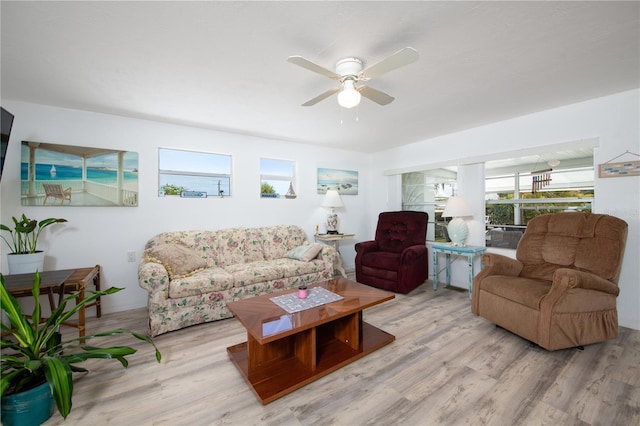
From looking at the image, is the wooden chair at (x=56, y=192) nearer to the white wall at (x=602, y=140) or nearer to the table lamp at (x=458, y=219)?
the white wall at (x=602, y=140)

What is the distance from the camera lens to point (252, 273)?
2.98 meters

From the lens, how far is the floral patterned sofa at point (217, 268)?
2506mm

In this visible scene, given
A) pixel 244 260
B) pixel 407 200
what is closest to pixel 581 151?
pixel 407 200

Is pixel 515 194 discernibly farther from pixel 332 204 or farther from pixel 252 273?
pixel 252 273

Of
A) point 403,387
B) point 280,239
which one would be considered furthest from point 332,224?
point 403,387

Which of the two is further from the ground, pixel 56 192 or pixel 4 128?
pixel 4 128

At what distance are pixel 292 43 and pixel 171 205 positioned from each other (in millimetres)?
2587

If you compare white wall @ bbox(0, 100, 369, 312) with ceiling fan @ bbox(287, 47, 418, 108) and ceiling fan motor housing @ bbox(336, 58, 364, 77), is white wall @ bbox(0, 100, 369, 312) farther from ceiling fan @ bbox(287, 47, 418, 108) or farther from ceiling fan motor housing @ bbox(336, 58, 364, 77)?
ceiling fan motor housing @ bbox(336, 58, 364, 77)

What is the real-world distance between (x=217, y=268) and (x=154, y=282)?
0.80 meters

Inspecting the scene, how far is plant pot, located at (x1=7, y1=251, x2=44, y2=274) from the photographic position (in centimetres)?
241

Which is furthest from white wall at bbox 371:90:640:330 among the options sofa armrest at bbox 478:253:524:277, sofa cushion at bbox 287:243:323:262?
sofa cushion at bbox 287:243:323:262

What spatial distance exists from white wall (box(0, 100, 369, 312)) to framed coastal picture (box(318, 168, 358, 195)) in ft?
1.99

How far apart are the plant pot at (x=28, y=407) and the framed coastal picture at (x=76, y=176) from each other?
2.10 metres

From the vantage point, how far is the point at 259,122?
3348mm
